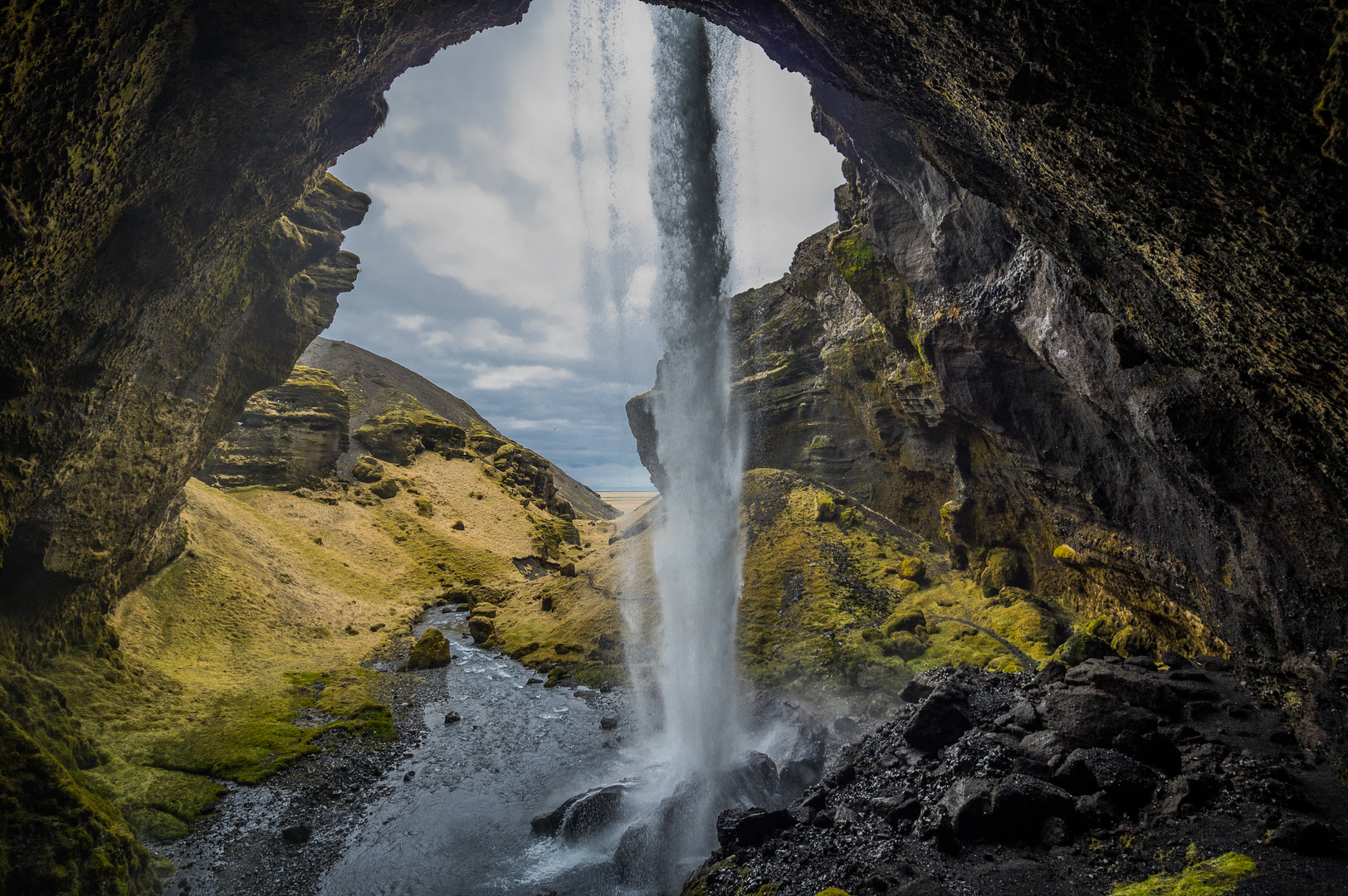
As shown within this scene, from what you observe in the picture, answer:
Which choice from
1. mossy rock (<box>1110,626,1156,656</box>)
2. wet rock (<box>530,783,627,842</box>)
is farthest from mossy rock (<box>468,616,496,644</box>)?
mossy rock (<box>1110,626,1156,656</box>)

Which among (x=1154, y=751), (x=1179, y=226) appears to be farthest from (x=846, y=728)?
(x=1179, y=226)

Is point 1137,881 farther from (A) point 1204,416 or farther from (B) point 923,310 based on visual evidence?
(B) point 923,310

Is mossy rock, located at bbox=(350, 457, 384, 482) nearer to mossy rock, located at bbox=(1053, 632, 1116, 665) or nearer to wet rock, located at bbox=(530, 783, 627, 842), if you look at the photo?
wet rock, located at bbox=(530, 783, 627, 842)

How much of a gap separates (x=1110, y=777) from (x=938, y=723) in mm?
3889

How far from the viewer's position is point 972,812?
27.6 feet

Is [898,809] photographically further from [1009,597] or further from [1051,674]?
[1009,597]

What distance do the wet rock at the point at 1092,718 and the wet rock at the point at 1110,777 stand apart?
73cm

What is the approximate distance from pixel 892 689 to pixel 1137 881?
13335 millimetres

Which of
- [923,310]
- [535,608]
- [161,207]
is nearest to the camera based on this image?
[161,207]

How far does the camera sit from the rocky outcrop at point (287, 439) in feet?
175

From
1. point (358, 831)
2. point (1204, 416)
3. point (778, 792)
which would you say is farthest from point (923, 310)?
point (358, 831)

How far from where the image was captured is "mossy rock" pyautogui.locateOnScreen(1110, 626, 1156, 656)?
1572 cm

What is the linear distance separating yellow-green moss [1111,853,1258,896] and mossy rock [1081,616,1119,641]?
12.8 m

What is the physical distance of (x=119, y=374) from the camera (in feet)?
49.9
